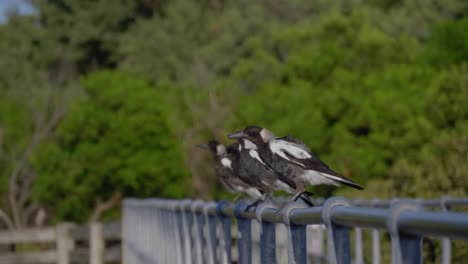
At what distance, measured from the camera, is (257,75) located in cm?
6322

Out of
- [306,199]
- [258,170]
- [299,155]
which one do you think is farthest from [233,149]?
[306,199]

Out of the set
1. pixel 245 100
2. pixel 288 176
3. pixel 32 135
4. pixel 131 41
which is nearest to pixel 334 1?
pixel 131 41

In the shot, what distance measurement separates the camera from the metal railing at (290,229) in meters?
2.94

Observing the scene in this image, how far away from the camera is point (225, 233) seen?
23.6 ft

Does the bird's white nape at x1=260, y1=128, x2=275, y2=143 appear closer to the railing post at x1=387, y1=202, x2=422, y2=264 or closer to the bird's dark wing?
the bird's dark wing

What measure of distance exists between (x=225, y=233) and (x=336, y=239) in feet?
11.1

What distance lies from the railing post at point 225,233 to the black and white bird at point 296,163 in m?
0.41

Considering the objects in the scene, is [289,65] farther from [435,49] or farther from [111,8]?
[111,8]

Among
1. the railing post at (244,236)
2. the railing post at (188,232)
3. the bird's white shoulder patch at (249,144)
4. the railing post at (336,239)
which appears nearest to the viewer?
the railing post at (336,239)

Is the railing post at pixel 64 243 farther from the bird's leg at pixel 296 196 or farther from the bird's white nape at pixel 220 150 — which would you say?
the bird's leg at pixel 296 196

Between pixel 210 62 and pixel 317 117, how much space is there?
15738 mm

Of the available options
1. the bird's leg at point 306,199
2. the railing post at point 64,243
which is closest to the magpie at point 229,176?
the bird's leg at point 306,199

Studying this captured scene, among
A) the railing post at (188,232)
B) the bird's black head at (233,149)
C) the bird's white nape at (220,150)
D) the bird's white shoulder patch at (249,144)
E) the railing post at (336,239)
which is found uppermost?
the bird's white nape at (220,150)

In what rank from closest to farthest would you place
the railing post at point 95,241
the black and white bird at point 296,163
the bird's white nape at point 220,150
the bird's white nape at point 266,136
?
the black and white bird at point 296,163 < the bird's white nape at point 266,136 < the bird's white nape at point 220,150 < the railing post at point 95,241
